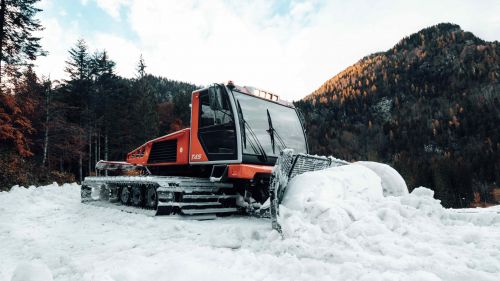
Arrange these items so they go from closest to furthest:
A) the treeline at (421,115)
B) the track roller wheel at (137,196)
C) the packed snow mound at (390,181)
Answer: the packed snow mound at (390,181) < the track roller wheel at (137,196) < the treeline at (421,115)

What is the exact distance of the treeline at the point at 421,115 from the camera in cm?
12900

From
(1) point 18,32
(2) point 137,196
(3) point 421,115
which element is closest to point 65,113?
(1) point 18,32

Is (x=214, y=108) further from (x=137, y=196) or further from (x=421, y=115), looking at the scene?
(x=421, y=115)

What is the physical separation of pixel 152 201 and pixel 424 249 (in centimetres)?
585

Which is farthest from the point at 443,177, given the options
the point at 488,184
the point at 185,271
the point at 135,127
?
the point at 185,271

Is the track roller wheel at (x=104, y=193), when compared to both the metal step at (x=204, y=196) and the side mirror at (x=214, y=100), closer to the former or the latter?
the metal step at (x=204, y=196)

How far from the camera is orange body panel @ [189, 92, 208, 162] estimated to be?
7711 millimetres

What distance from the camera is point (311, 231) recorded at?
13.9ft

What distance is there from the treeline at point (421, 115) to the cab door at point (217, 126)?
291ft

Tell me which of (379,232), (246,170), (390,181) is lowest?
(379,232)

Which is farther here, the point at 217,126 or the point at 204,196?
the point at 217,126

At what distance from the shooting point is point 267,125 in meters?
7.66

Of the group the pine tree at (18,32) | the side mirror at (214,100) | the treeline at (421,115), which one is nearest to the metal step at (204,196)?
the side mirror at (214,100)

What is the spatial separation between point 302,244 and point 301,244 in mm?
12
